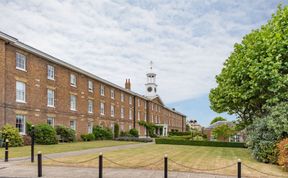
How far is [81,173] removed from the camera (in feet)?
35.8

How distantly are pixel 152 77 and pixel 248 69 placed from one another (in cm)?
5366

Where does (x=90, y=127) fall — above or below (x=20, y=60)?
below

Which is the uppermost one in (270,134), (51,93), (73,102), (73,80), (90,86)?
(73,80)

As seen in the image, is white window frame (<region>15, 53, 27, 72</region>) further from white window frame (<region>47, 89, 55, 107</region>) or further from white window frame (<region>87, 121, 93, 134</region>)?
white window frame (<region>87, 121, 93, 134</region>)

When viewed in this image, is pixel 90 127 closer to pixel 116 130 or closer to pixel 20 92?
pixel 116 130

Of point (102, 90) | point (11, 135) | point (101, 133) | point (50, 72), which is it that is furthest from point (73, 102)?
point (11, 135)

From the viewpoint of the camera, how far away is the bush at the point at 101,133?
124 ft

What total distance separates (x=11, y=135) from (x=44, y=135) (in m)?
3.83

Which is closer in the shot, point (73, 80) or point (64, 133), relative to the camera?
point (64, 133)

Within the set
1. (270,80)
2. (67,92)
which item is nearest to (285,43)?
(270,80)

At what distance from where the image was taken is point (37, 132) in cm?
2505

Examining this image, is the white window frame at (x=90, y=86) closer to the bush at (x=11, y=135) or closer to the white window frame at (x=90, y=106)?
the white window frame at (x=90, y=106)

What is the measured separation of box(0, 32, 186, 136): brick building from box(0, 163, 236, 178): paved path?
→ 12.3 metres

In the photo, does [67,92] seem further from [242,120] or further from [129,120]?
[129,120]
